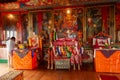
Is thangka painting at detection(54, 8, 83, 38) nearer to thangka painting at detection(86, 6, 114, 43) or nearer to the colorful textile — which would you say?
thangka painting at detection(86, 6, 114, 43)

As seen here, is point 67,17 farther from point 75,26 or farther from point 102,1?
point 102,1

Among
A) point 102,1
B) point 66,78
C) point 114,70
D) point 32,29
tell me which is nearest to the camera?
point 66,78

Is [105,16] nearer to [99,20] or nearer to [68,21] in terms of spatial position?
[99,20]

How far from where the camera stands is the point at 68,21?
704 cm

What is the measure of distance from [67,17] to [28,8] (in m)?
2.29

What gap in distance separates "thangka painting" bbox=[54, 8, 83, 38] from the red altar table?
2.14 m

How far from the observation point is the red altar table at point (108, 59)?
5082 millimetres

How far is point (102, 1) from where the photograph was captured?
21.0ft

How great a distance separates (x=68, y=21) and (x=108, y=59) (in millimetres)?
2981

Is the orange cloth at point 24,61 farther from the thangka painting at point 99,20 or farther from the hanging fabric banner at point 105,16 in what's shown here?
the hanging fabric banner at point 105,16

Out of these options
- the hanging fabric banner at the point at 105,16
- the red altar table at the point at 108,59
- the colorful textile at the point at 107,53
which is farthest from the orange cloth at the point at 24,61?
the hanging fabric banner at the point at 105,16

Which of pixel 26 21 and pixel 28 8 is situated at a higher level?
pixel 28 8

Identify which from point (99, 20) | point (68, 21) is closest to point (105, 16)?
point (99, 20)

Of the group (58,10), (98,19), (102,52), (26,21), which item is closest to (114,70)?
(102,52)
